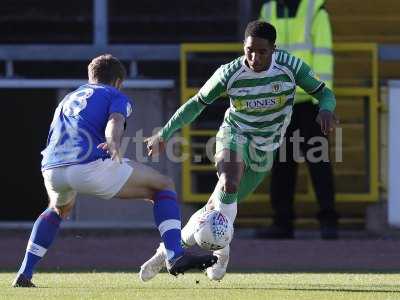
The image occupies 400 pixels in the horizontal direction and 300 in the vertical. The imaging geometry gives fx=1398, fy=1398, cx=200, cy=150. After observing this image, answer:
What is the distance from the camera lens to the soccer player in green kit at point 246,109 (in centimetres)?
923

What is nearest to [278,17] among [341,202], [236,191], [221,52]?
[221,52]

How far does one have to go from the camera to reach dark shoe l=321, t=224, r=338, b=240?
1298 cm

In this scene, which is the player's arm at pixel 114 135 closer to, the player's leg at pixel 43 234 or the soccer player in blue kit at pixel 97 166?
the soccer player in blue kit at pixel 97 166

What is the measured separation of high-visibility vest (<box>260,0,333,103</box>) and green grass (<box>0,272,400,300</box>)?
3.13 metres

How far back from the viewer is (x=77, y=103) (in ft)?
29.4

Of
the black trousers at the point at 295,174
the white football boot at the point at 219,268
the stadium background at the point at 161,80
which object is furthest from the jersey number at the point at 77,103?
the stadium background at the point at 161,80

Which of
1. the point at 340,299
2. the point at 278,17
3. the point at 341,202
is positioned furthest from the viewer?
the point at 341,202

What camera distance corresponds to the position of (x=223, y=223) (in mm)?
8961

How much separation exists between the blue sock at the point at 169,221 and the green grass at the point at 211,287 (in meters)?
0.27

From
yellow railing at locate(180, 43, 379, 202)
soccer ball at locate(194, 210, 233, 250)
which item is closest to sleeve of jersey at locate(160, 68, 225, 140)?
soccer ball at locate(194, 210, 233, 250)

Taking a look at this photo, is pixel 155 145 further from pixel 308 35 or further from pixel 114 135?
pixel 308 35

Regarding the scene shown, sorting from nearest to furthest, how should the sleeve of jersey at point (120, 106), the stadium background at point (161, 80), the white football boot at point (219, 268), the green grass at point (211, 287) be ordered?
1. the green grass at point (211, 287)
2. the sleeve of jersey at point (120, 106)
3. the white football boot at point (219, 268)
4. the stadium background at point (161, 80)

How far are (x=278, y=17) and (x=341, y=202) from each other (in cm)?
209

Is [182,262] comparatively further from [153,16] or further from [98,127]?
[153,16]
